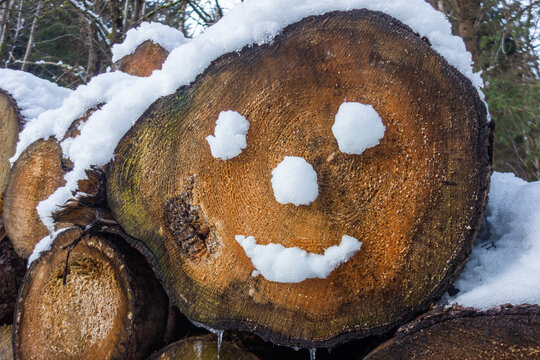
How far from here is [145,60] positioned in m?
1.99

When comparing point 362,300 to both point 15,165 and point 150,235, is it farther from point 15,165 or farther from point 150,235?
point 15,165

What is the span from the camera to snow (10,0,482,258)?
3.44 feet

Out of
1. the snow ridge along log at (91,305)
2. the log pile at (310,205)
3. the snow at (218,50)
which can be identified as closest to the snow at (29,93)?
the snow at (218,50)

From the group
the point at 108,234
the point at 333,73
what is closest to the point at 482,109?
the point at 333,73

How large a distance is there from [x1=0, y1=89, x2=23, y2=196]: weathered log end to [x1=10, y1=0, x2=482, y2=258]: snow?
783 mm

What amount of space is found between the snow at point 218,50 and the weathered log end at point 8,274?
2.32 feet

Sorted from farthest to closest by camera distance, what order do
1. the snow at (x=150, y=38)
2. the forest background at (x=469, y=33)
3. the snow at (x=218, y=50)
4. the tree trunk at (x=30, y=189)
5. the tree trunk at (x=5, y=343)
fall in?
the forest background at (x=469, y=33) < the snow at (x=150, y=38) < the tree trunk at (x=5, y=343) < the tree trunk at (x=30, y=189) < the snow at (x=218, y=50)

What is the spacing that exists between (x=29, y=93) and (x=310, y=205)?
1.87 meters

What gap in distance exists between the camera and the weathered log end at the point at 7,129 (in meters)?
1.88

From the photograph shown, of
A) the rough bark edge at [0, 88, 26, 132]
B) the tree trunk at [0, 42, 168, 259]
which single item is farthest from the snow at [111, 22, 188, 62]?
the tree trunk at [0, 42, 168, 259]

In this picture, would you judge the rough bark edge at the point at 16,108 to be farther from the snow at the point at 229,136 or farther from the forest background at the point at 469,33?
the forest background at the point at 469,33

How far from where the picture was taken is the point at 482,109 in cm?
94

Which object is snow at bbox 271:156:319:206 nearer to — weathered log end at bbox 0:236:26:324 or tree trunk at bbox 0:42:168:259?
tree trunk at bbox 0:42:168:259

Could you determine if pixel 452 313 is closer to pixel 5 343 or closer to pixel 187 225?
pixel 187 225
